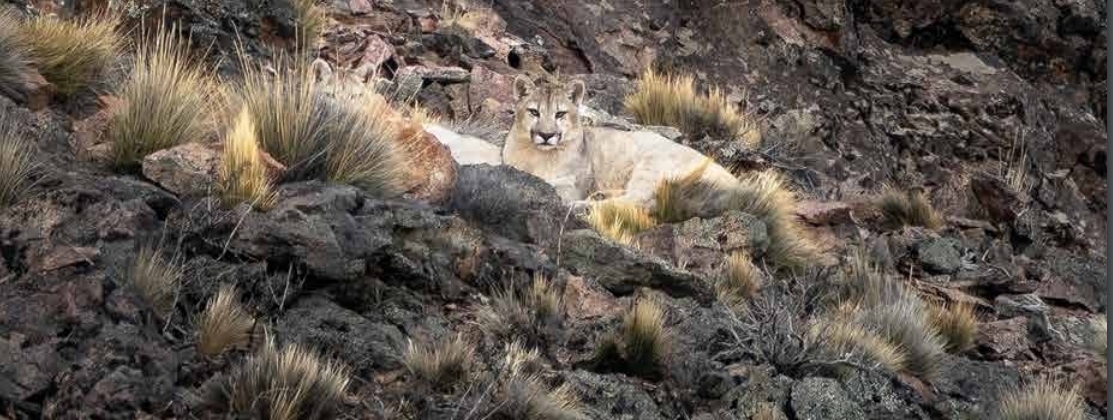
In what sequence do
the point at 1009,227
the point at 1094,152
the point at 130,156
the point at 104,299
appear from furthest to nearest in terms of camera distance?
the point at 1094,152 < the point at 1009,227 < the point at 130,156 < the point at 104,299

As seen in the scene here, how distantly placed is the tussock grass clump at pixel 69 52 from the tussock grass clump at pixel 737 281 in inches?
159

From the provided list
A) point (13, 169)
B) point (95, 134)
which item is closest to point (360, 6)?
point (95, 134)

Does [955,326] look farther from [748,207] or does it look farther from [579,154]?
[579,154]

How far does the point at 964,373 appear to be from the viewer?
875 cm

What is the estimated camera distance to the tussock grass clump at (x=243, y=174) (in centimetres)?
713

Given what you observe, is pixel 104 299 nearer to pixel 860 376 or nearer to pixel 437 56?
pixel 860 376

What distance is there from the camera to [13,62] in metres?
8.09

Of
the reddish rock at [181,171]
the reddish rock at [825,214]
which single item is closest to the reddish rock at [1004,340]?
the reddish rock at [825,214]

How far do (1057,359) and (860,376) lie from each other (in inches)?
88.3

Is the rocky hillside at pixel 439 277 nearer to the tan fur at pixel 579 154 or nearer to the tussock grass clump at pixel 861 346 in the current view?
the tussock grass clump at pixel 861 346

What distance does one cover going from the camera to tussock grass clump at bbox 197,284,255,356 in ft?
20.4

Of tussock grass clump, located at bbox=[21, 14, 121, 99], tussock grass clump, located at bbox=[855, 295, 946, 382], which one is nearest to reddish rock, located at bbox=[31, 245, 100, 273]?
tussock grass clump, located at bbox=[21, 14, 121, 99]

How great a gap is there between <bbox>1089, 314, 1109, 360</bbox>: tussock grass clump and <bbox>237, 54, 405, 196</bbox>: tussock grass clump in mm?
4833

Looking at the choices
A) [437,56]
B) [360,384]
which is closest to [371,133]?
[360,384]
